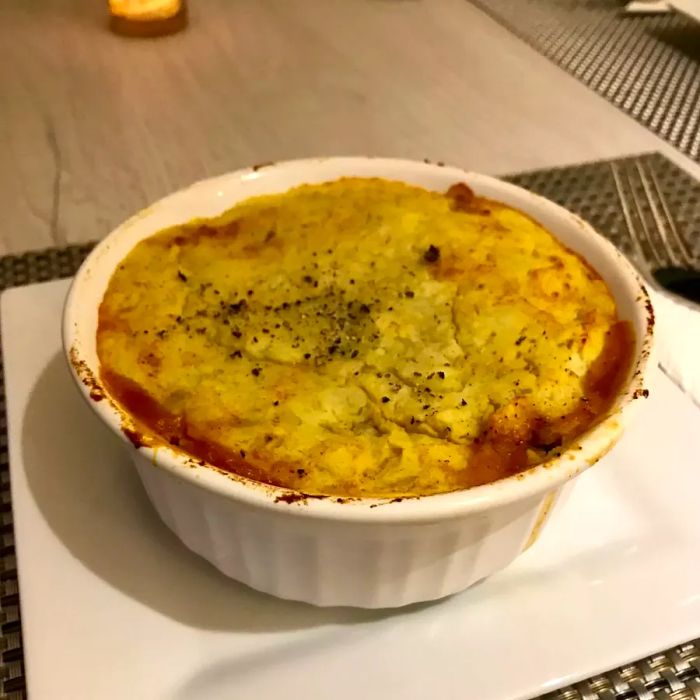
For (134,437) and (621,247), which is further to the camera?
(621,247)

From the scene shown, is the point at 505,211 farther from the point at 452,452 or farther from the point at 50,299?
the point at 50,299

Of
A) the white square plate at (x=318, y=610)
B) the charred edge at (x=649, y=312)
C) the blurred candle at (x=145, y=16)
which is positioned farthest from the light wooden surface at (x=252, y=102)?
the charred edge at (x=649, y=312)

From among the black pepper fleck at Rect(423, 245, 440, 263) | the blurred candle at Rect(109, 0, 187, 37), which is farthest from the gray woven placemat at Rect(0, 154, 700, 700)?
the blurred candle at Rect(109, 0, 187, 37)

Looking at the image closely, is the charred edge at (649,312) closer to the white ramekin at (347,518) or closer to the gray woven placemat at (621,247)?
the white ramekin at (347,518)

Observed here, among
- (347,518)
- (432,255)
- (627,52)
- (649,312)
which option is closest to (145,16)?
(627,52)

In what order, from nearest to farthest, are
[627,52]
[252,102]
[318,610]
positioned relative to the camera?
[318,610] → [252,102] → [627,52]

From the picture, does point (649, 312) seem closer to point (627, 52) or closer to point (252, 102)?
point (252, 102)
